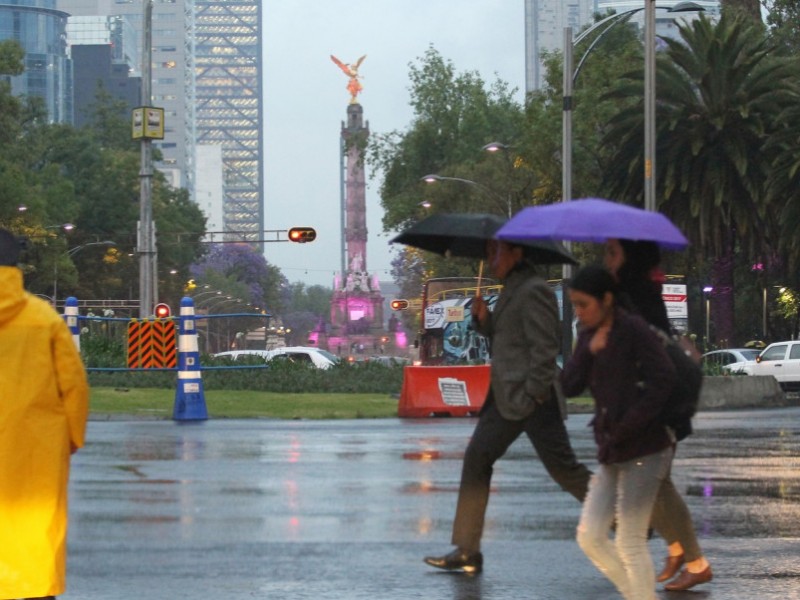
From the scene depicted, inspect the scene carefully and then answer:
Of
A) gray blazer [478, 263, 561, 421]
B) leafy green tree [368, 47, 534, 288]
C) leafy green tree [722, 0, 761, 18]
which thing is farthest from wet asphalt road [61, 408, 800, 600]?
leafy green tree [368, 47, 534, 288]

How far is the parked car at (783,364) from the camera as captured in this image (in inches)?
1661

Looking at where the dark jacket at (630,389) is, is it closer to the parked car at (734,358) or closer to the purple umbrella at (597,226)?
the purple umbrella at (597,226)

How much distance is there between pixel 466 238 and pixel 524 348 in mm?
954

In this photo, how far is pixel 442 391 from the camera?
27.1 meters

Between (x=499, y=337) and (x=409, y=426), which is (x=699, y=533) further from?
(x=409, y=426)

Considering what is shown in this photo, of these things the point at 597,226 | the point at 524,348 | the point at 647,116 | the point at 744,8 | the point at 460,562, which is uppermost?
the point at 744,8

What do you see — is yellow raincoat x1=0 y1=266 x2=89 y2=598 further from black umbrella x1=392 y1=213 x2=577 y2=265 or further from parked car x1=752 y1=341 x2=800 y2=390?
parked car x1=752 y1=341 x2=800 y2=390

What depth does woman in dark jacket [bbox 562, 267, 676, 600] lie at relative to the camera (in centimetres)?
695

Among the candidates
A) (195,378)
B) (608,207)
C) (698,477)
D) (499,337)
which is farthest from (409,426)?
(608,207)

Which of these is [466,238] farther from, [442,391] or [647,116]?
[647,116]

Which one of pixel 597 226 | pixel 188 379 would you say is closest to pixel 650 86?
pixel 188 379

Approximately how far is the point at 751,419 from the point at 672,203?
1884 cm

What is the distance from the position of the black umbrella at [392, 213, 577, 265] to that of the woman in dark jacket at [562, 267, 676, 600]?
2.10 m

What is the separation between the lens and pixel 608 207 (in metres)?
7.35
